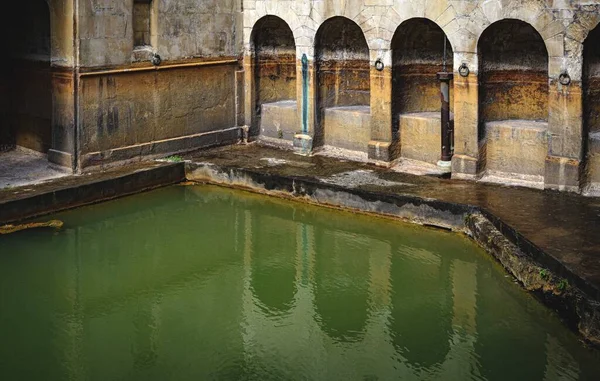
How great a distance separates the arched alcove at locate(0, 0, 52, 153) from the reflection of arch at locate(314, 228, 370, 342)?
16.9ft

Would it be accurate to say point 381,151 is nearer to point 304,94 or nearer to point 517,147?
point 304,94

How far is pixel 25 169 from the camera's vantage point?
1260 centimetres

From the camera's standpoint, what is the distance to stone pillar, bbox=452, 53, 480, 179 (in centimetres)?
1161

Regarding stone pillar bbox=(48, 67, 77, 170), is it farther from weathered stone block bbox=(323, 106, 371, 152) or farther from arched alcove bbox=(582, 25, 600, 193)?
arched alcove bbox=(582, 25, 600, 193)

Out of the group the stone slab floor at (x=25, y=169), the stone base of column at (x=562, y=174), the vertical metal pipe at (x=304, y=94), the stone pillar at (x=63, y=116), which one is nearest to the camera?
the stone base of column at (x=562, y=174)

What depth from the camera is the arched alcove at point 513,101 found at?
11453 millimetres

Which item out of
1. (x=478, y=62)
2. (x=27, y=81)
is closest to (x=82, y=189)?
(x=27, y=81)

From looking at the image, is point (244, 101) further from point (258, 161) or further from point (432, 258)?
point (432, 258)

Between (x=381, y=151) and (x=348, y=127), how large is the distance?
40.5 inches

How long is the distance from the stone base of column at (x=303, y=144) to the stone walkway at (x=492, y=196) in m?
0.20

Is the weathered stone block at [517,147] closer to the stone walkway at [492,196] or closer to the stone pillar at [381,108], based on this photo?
the stone walkway at [492,196]

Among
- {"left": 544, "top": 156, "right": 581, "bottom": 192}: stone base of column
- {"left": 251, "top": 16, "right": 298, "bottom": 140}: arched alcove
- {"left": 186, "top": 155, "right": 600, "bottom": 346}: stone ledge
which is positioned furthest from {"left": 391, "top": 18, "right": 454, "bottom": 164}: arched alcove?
{"left": 251, "top": 16, "right": 298, "bottom": 140}: arched alcove

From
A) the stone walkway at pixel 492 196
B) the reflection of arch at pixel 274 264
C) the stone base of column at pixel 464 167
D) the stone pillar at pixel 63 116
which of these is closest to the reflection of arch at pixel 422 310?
the stone walkway at pixel 492 196

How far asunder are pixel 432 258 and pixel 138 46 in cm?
598
